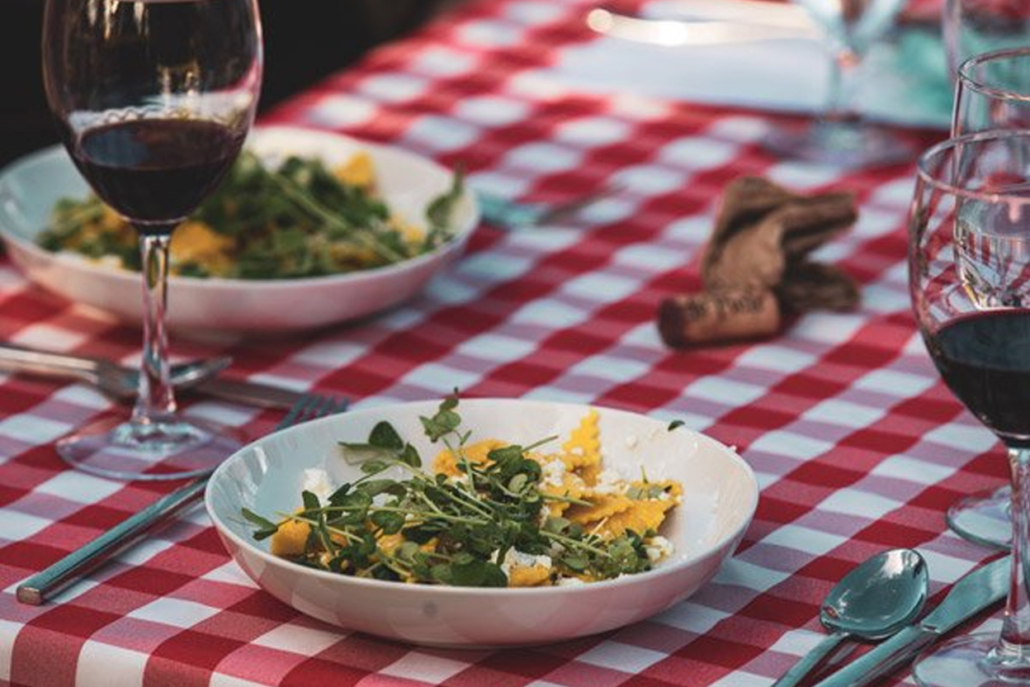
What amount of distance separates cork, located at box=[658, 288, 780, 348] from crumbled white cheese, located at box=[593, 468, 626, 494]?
14.3 inches

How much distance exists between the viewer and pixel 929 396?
1.51 metres

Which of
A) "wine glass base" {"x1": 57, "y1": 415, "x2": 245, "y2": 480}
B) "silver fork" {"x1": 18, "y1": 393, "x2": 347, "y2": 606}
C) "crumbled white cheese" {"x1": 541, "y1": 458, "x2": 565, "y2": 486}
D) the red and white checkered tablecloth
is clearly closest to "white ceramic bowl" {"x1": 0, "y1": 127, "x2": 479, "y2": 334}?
the red and white checkered tablecloth

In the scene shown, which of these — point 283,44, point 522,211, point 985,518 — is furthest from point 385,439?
point 283,44

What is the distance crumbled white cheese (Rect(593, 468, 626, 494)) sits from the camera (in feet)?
3.92

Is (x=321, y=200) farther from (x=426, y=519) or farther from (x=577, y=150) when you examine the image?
(x=426, y=519)

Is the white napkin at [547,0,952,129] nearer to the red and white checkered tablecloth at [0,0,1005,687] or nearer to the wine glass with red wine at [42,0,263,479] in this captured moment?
the red and white checkered tablecloth at [0,0,1005,687]

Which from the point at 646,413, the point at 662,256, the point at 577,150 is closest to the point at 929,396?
the point at 646,413

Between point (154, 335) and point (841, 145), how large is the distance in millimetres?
948

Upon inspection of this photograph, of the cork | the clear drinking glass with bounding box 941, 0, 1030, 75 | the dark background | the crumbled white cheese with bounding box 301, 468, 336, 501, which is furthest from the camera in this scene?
the dark background

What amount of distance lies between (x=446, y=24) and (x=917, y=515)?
53.3 inches

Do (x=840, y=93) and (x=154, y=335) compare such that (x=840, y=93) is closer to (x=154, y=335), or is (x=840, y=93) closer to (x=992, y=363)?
(x=154, y=335)

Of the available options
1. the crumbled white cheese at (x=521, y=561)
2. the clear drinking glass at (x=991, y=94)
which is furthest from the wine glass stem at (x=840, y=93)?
the crumbled white cheese at (x=521, y=561)

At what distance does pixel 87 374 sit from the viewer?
1.49 metres

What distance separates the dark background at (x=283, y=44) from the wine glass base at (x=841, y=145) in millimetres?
1574
